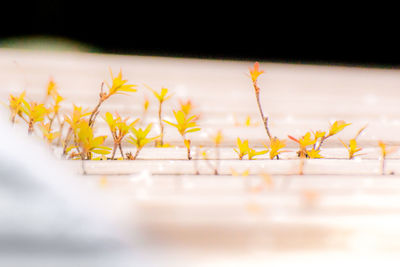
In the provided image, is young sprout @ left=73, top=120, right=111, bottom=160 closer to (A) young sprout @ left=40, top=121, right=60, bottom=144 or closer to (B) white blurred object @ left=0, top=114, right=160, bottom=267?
(A) young sprout @ left=40, top=121, right=60, bottom=144

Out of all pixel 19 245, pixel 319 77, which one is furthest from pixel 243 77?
pixel 19 245

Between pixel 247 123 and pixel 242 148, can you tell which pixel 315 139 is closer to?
pixel 242 148

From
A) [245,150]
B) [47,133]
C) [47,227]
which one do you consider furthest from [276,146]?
[47,227]

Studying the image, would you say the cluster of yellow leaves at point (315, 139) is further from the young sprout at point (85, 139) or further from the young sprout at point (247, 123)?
the young sprout at point (85, 139)

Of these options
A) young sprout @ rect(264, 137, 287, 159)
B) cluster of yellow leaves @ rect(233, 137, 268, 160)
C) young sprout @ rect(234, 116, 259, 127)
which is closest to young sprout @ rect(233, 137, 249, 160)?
cluster of yellow leaves @ rect(233, 137, 268, 160)

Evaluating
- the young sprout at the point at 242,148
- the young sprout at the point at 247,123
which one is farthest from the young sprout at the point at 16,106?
the young sprout at the point at 247,123

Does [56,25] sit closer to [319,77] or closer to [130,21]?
[130,21]
